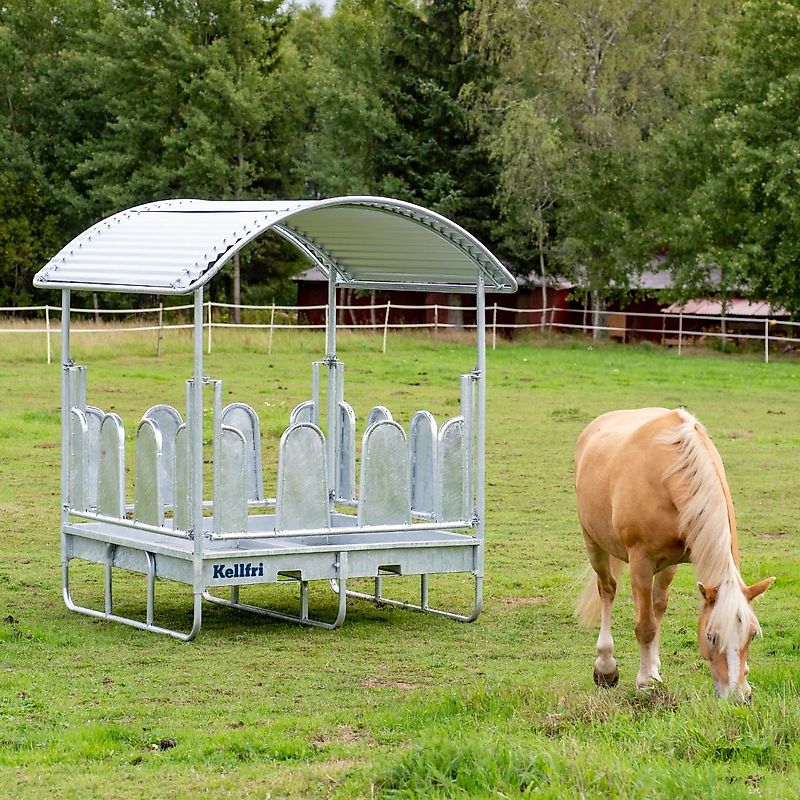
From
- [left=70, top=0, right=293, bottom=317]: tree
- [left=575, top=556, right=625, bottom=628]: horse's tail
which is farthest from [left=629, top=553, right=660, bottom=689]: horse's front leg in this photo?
[left=70, top=0, right=293, bottom=317]: tree

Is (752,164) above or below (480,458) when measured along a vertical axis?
above

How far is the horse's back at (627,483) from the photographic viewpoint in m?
6.75

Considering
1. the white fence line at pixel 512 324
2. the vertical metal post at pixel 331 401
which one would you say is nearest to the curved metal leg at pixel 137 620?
the vertical metal post at pixel 331 401

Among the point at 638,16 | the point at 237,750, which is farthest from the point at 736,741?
the point at 638,16

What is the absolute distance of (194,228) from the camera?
8.45 metres

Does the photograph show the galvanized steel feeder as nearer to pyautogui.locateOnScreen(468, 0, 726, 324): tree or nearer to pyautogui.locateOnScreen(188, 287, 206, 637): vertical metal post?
pyautogui.locateOnScreen(188, 287, 206, 637): vertical metal post

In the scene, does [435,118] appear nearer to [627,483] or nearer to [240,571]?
[240,571]

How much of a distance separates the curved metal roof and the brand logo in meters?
1.64

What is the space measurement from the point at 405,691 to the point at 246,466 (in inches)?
101

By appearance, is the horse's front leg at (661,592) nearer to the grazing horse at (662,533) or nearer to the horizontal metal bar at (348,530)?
the grazing horse at (662,533)

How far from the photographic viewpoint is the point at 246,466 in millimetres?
9023

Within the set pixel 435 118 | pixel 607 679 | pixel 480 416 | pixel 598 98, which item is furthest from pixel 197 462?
pixel 435 118

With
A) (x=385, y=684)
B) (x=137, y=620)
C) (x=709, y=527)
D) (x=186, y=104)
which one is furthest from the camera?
(x=186, y=104)

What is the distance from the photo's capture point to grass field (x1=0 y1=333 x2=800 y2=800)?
4980mm
